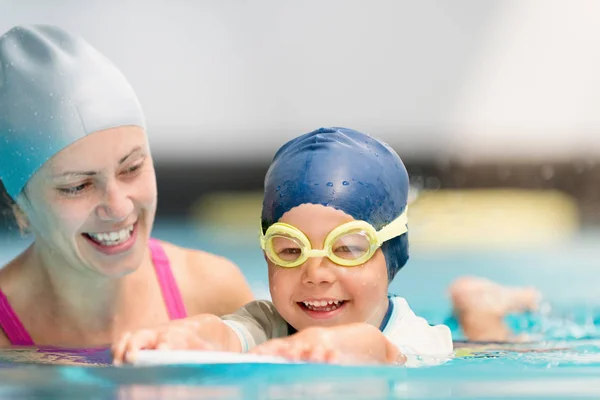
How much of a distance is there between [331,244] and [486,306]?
1.56 m

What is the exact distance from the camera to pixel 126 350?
6.57ft

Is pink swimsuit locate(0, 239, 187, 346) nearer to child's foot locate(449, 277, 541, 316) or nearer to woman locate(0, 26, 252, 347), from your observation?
woman locate(0, 26, 252, 347)

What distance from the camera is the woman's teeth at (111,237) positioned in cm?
274

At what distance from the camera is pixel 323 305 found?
2.29 metres

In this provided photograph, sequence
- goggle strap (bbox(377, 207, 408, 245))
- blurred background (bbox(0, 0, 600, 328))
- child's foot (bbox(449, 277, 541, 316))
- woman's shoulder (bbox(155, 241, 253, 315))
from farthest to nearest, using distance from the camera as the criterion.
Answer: blurred background (bbox(0, 0, 600, 328)) → child's foot (bbox(449, 277, 541, 316)) → woman's shoulder (bbox(155, 241, 253, 315)) → goggle strap (bbox(377, 207, 408, 245))

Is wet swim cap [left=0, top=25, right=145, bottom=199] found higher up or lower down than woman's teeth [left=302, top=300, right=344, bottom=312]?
higher up

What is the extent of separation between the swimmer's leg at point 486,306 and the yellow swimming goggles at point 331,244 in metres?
1.15

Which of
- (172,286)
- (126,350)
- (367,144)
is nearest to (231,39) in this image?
(172,286)

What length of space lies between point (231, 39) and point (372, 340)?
641 centimetres

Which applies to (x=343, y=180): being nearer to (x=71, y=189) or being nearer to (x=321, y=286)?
(x=321, y=286)

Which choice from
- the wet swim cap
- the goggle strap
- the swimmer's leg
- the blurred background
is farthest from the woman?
the blurred background

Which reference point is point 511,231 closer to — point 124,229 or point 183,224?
point 183,224

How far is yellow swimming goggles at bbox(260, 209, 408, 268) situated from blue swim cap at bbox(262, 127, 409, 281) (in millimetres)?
38

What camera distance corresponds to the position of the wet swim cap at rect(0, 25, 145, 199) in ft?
8.90
